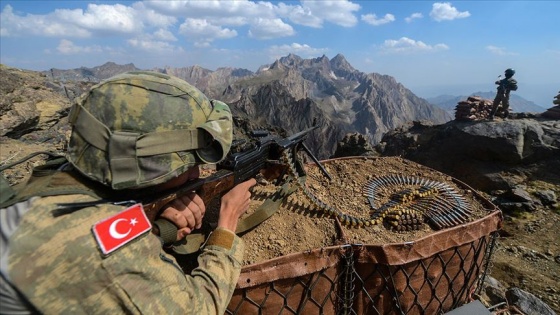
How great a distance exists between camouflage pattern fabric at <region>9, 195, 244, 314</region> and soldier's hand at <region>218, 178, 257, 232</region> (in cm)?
90

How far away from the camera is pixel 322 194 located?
5.17 m

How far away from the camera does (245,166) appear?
368 cm

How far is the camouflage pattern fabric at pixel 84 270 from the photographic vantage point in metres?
1.72

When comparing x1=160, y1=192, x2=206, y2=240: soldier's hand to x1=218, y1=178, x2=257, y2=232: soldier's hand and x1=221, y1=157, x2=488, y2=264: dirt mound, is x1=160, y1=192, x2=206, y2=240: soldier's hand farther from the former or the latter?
x1=221, y1=157, x2=488, y2=264: dirt mound

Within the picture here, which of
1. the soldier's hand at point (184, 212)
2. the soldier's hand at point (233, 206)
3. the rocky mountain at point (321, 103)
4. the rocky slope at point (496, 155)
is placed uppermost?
the soldier's hand at point (184, 212)

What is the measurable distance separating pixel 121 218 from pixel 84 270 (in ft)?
1.12

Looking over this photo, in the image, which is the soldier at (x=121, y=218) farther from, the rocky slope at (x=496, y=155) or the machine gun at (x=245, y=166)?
the rocky slope at (x=496, y=155)

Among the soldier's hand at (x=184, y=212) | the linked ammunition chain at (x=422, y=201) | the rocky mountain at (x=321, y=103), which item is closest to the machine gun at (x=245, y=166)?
the soldier's hand at (x=184, y=212)

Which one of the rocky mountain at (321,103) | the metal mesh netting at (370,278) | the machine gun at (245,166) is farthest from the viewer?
the rocky mountain at (321,103)

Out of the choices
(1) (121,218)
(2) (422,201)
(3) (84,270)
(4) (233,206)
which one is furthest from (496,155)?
(3) (84,270)

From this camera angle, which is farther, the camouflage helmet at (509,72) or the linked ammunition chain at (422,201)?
the camouflage helmet at (509,72)

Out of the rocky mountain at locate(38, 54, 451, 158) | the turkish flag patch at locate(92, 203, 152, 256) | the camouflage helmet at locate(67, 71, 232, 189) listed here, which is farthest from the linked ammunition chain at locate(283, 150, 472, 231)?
the rocky mountain at locate(38, 54, 451, 158)

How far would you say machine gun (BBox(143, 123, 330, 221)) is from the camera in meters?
2.70

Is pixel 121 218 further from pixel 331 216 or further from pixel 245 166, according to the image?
pixel 331 216
